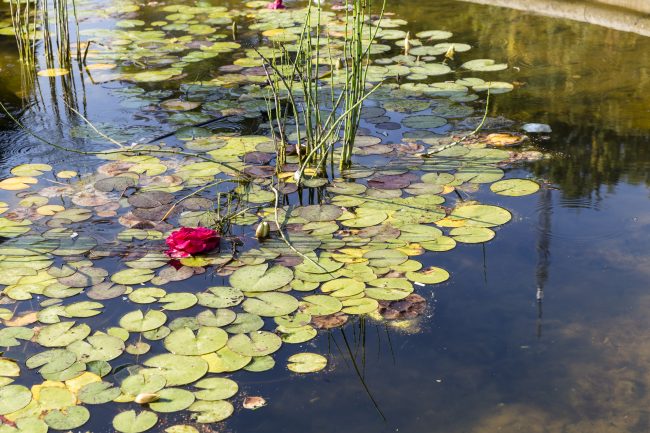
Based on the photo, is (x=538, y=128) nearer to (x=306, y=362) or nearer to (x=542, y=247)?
(x=542, y=247)

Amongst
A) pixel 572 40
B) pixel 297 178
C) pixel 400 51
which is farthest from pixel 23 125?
pixel 572 40

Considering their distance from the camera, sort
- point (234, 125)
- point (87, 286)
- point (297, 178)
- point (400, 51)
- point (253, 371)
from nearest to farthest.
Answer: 1. point (253, 371)
2. point (87, 286)
3. point (297, 178)
4. point (234, 125)
5. point (400, 51)

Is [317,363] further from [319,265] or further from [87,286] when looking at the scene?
[87,286]

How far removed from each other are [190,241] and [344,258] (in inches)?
18.3

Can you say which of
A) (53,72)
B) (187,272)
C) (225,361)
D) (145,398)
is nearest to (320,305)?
(225,361)

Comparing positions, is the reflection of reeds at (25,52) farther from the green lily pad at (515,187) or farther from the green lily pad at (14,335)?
the green lily pad at (515,187)

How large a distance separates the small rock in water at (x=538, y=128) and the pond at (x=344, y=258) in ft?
0.14

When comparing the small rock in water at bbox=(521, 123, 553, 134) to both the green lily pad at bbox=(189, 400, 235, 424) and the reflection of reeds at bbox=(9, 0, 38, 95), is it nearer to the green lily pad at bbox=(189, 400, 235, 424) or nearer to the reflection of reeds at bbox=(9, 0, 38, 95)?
the green lily pad at bbox=(189, 400, 235, 424)

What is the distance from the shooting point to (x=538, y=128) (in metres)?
3.43

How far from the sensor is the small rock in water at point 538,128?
11.2 feet

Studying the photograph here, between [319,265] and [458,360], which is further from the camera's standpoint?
[319,265]

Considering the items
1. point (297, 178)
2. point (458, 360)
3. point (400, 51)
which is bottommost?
point (458, 360)

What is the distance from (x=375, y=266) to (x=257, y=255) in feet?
1.20

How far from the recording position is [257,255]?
8.33ft
